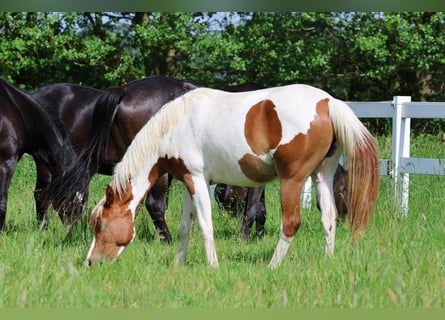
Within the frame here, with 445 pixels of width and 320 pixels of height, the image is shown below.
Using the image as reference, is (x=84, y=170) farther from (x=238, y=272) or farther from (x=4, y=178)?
(x=238, y=272)

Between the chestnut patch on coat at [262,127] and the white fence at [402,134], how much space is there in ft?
9.39

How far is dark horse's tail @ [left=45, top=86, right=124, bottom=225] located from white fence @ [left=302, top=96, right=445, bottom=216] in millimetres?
2599

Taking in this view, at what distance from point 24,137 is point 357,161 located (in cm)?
349

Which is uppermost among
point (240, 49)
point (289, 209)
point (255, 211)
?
point (240, 49)

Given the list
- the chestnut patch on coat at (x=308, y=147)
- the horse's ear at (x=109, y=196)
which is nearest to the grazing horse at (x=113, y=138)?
the horse's ear at (x=109, y=196)

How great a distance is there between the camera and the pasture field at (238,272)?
3.65 metres

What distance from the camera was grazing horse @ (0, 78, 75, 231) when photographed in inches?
261

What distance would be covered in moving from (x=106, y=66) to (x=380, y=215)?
44.6ft

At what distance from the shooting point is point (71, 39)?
1730 centimetres

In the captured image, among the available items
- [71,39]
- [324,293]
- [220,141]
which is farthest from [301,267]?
[71,39]

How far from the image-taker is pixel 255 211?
22.8 ft

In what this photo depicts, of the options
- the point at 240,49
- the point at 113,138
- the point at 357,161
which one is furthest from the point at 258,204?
the point at 240,49

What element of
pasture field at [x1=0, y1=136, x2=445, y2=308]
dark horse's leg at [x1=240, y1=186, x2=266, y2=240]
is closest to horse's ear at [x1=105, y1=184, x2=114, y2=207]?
pasture field at [x1=0, y1=136, x2=445, y2=308]

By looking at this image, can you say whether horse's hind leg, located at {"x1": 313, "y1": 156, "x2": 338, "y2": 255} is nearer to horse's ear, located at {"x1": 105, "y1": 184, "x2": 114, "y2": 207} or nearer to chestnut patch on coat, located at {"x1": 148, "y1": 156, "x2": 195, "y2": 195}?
chestnut patch on coat, located at {"x1": 148, "y1": 156, "x2": 195, "y2": 195}
